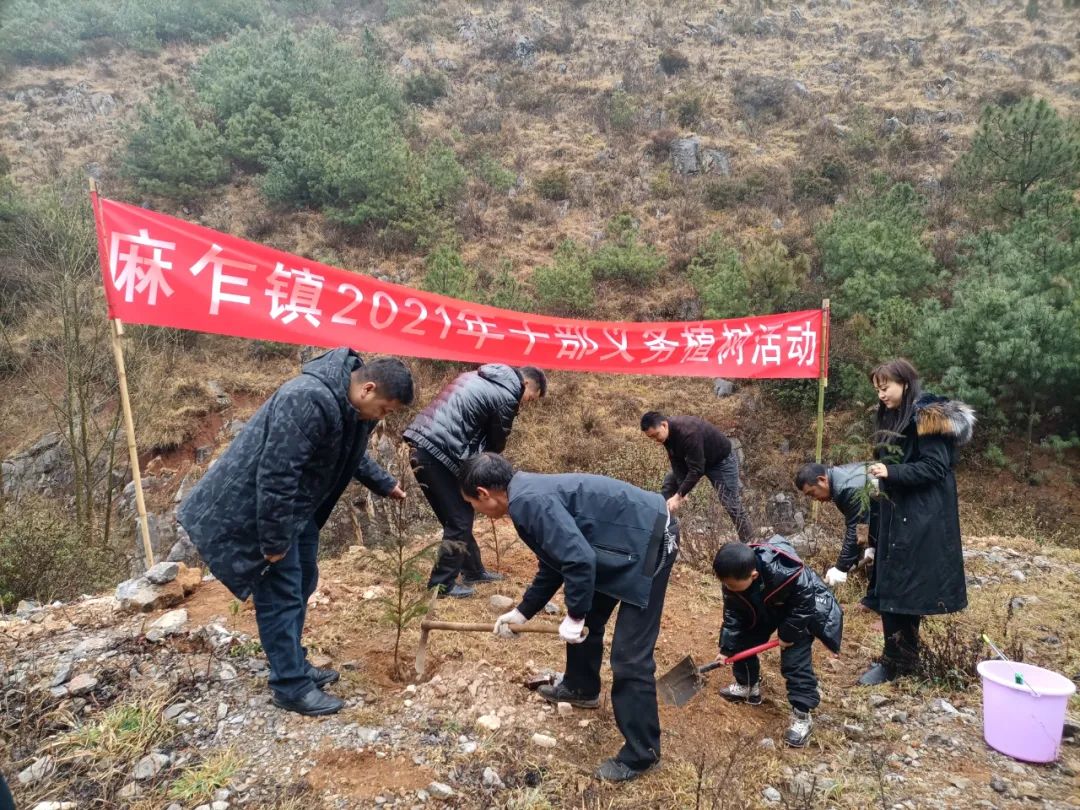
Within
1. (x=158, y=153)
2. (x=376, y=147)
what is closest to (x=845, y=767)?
(x=376, y=147)

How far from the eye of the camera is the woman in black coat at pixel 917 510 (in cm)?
288

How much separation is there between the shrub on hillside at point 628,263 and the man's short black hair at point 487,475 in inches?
416

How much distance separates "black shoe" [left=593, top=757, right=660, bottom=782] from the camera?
239 cm

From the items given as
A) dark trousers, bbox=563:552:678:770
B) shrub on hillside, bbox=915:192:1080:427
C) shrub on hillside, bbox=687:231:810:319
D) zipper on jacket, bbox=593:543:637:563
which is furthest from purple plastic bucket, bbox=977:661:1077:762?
shrub on hillside, bbox=687:231:810:319

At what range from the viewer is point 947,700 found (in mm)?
2957

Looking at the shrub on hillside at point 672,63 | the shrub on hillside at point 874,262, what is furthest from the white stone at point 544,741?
Result: the shrub on hillside at point 672,63

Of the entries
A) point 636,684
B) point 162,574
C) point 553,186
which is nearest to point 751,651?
point 636,684

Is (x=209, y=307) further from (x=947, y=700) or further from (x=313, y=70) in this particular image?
(x=313, y=70)

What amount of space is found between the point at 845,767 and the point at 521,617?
1355 mm

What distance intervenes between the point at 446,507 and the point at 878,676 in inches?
93.4

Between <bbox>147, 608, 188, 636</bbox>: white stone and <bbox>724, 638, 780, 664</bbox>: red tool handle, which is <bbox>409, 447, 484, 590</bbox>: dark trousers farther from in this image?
<bbox>724, 638, 780, 664</bbox>: red tool handle

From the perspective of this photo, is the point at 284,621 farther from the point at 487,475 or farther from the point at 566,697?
the point at 566,697

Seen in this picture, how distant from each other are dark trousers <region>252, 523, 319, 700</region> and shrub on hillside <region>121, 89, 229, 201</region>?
15329 mm

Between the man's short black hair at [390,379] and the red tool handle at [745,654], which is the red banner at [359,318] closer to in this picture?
the man's short black hair at [390,379]
